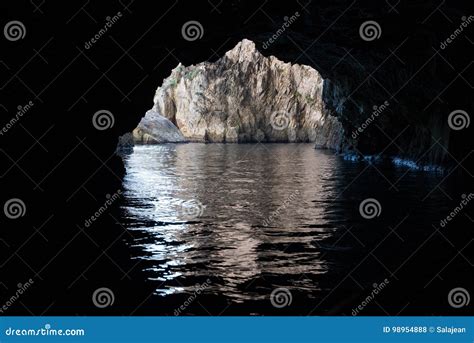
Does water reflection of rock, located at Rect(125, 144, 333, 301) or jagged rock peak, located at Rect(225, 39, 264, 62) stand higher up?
jagged rock peak, located at Rect(225, 39, 264, 62)

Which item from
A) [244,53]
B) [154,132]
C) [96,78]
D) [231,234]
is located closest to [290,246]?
[231,234]

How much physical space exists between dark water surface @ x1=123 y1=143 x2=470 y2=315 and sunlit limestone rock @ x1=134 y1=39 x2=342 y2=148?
62.6 meters

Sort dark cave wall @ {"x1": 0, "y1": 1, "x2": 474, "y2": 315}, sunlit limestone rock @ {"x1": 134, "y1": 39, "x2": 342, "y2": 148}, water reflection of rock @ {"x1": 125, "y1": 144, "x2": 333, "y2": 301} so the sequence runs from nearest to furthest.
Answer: water reflection of rock @ {"x1": 125, "y1": 144, "x2": 333, "y2": 301} → dark cave wall @ {"x1": 0, "y1": 1, "x2": 474, "y2": 315} → sunlit limestone rock @ {"x1": 134, "y1": 39, "x2": 342, "y2": 148}

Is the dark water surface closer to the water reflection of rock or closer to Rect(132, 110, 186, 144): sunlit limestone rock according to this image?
the water reflection of rock

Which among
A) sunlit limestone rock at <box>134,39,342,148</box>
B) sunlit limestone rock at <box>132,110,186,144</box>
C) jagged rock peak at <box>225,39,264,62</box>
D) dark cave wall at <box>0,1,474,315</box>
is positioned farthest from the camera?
jagged rock peak at <box>225,39,264,62</box>

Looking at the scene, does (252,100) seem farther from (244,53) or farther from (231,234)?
(231,234)

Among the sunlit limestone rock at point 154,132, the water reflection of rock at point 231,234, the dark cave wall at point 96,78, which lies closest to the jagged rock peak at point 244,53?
the sunlit limestone rock at point 154,132

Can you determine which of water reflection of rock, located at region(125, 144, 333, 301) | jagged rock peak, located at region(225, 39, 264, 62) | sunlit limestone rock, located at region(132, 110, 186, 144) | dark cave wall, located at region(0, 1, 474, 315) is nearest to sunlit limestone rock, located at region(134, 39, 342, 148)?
jagged rock peak, located at region(225, 39, 264, 62)

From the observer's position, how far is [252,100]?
8769cm

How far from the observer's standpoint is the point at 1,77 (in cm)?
1351

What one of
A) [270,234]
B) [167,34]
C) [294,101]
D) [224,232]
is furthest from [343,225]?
[294,101]

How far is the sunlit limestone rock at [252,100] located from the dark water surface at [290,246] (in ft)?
205

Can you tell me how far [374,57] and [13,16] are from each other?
1514 centimetres

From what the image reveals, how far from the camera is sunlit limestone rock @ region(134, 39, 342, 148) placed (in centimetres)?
8438
